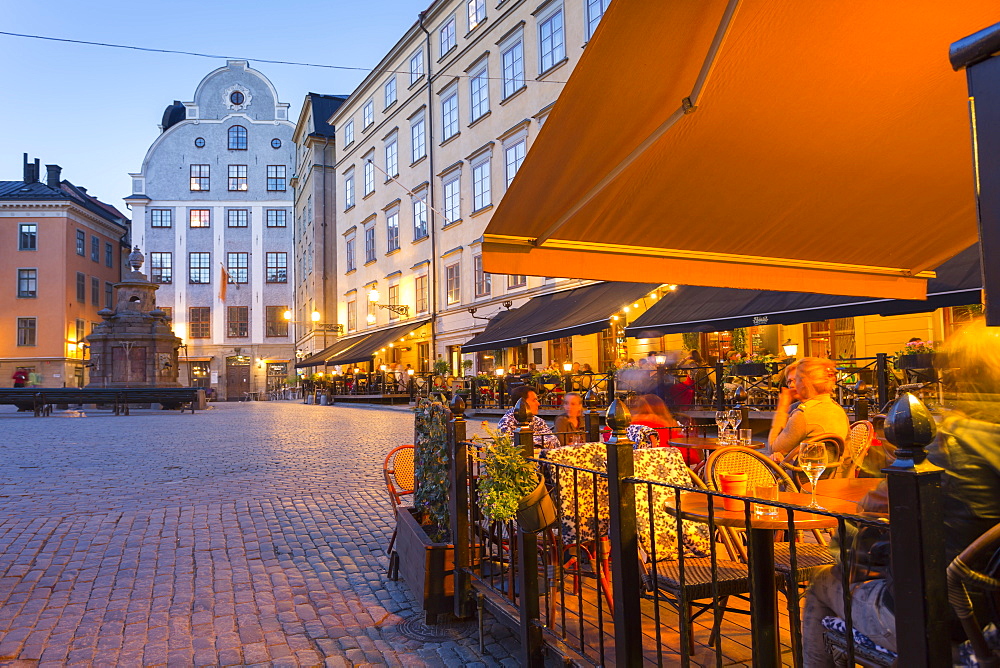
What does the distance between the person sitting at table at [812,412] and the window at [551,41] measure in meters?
19.1

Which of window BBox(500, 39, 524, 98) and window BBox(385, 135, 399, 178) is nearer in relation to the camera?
window BBox(500, 39, 524, 98)

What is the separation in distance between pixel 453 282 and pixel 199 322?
113 ft

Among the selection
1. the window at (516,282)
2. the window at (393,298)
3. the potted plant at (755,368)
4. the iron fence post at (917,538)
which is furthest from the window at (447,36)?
the iron fence post at (917,538)

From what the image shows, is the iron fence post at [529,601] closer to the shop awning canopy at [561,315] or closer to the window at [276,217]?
the shop awning canopy at [561,315]

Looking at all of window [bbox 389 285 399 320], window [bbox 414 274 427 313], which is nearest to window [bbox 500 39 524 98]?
window [bbox 414 274 427 313]

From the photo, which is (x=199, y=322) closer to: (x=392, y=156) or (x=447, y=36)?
(x=392, y=156)

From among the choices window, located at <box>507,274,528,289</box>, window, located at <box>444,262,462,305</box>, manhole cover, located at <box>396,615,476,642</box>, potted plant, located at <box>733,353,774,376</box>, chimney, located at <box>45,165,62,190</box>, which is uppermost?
chimney, located at <box>45,165,62,190</box>

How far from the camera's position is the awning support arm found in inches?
133

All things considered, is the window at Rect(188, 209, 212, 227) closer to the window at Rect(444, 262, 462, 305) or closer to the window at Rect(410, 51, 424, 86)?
the window at Rect(410, 51, 424, 86)

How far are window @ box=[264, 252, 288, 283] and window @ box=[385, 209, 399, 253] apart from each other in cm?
2513

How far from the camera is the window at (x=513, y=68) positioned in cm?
2505

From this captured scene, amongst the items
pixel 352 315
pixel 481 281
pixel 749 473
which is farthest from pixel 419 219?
pixel 749 473

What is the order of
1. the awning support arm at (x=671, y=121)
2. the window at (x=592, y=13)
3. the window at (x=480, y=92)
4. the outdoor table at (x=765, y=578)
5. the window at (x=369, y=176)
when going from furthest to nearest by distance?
the window at (x=369, y=176), the window at (x=480, y=92), the window at (x=592, y=13), the awning support arm at (x=671, y=121), the outdoor table at (x=765, y=578)

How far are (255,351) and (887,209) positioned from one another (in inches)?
2207
